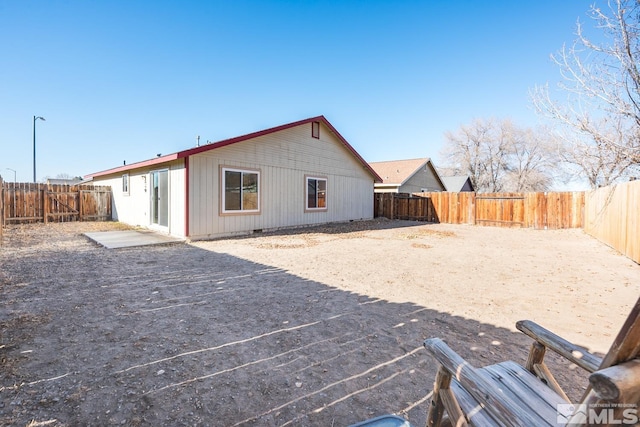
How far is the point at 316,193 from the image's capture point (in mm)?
13453

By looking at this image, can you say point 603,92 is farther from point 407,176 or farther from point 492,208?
point 407,176

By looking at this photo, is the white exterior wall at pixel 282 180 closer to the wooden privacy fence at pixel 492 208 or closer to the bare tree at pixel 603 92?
the wooden privacy fence at pixel 492 208

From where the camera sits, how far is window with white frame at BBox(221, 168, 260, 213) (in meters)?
9.87

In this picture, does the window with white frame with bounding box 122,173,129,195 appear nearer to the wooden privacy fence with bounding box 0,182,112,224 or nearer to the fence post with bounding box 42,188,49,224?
the wooden privacy fence with bounding box 0,182,112,224

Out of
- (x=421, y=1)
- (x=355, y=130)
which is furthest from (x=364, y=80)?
(x=355, y=130)

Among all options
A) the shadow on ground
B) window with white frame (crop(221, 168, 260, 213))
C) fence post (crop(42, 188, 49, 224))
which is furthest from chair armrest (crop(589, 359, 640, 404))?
fence post (crop(42, 188, 49, 224))

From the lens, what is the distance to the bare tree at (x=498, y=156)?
1264 inches

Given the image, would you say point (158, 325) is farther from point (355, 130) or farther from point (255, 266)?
point (355, 130)

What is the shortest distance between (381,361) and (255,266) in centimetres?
384

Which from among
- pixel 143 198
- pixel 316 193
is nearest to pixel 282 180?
pixel 316 193

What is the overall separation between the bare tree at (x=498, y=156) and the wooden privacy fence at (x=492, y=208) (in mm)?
21011

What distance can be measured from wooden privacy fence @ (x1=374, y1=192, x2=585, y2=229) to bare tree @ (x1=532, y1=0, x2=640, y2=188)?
28.2 feet

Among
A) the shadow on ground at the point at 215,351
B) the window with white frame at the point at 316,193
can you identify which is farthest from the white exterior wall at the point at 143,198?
the window with white frame at the point at 316,193

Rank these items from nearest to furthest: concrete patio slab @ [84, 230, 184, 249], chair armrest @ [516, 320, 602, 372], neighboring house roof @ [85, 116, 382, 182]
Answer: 1. chair armrest @ [516, 320, 602, 372]
2. concrete patio slab @ [84, 230, 184, 249]
3. neighboring house roof @ [85, 116, 382, 182]
